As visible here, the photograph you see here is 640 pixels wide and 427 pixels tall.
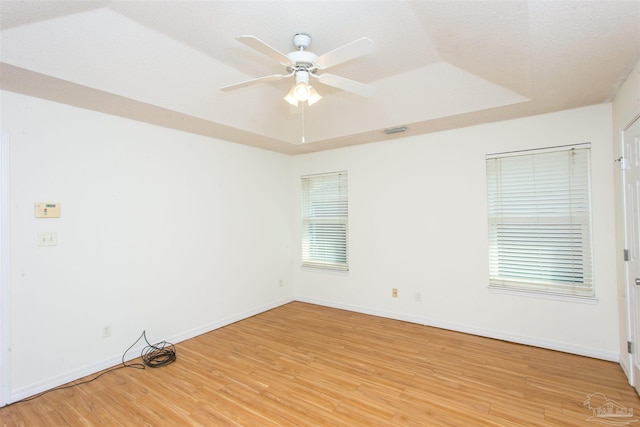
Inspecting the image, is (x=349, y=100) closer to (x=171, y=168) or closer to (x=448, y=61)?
(x=448, y=61)

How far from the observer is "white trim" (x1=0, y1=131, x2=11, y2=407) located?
238 centimetres

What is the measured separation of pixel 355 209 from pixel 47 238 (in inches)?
136

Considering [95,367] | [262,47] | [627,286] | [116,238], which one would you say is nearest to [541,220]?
[627,286]

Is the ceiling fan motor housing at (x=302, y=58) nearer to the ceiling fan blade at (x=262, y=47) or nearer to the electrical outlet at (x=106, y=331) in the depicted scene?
the ceiling fan blade at (x=262, y=47)

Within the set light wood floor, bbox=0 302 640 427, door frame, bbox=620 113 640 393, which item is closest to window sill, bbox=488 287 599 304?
door frame, bbox=620 113 640 393

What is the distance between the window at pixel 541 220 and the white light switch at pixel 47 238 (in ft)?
14.3

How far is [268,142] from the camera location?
4.29 m

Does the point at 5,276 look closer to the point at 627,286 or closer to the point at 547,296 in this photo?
the point at 547,296

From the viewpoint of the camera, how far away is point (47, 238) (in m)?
2.63

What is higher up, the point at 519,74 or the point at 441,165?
the point at 519,74

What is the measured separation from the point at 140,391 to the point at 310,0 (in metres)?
3.26

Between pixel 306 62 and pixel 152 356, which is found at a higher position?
pixel 306 62

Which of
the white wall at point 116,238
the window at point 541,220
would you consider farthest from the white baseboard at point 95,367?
the window at point 541,220

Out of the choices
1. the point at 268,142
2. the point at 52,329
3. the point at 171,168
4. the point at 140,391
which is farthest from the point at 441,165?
the point at 52,329
